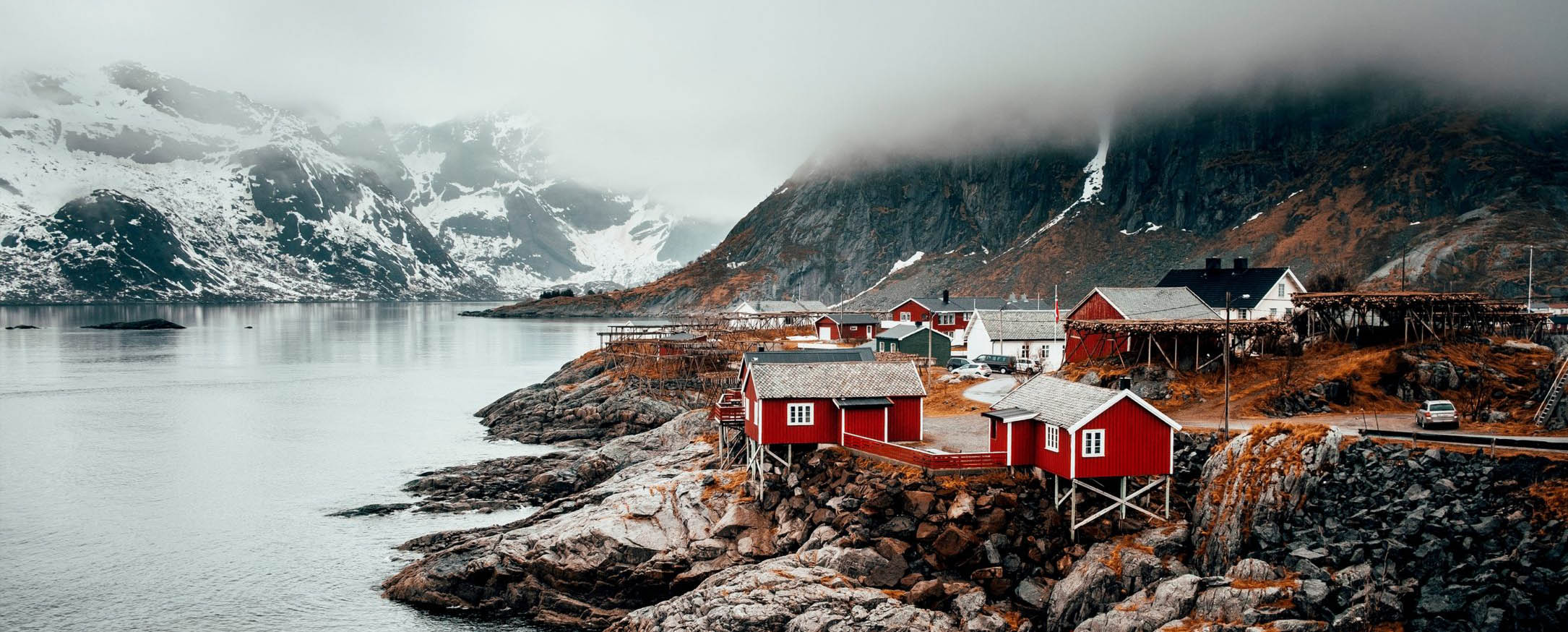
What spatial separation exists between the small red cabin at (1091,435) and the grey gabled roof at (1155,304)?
2296 cm

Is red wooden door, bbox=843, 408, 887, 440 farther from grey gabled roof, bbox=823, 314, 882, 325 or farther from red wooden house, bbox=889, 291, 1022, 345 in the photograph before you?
grey gabled roof, bbox=823, 314, 882, 325

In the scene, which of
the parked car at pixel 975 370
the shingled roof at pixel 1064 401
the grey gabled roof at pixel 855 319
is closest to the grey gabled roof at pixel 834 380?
the shingled roof at pixel 1064 401

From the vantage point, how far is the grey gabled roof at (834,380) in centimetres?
3912

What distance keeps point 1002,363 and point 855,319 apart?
46.9 metres

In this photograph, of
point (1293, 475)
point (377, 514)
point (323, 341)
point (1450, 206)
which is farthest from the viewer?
point (323, 341)

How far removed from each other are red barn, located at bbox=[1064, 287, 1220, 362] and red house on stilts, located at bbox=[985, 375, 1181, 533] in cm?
2133

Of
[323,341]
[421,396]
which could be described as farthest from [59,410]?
[323,341]

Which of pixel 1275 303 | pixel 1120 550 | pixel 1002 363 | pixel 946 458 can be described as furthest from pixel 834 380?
pixel 1275 303

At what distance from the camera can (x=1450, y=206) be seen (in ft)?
538

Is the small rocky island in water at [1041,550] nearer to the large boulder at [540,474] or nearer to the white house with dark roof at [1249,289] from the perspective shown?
the large boulder at [540,474]

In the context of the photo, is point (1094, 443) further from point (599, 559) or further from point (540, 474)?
point (540, 474)

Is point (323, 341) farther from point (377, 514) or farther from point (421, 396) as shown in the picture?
point (377, 514)

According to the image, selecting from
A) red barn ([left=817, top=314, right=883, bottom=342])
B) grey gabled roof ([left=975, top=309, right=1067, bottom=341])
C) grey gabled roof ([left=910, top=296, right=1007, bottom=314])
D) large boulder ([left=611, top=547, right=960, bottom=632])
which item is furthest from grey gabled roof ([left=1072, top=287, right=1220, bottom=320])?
red barn ([left=817, top=314, right=883, bottom=342])

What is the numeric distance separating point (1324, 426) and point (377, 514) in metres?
44.8
